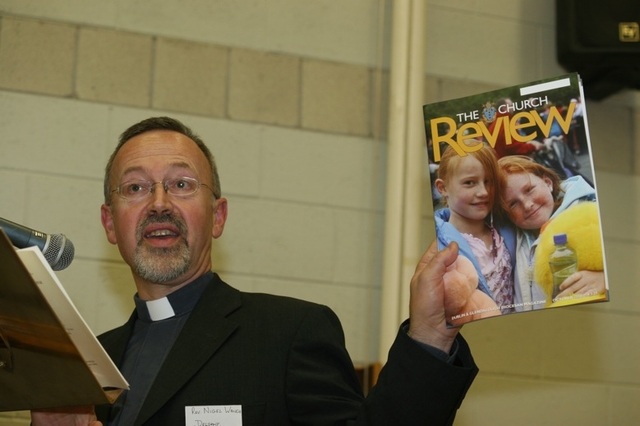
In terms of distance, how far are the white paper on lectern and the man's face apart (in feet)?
2.02

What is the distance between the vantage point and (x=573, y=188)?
1659mm

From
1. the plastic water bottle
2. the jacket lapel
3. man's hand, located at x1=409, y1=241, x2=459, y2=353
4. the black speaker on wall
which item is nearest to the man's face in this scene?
the jacket lapel

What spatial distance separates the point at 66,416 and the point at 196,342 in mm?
324

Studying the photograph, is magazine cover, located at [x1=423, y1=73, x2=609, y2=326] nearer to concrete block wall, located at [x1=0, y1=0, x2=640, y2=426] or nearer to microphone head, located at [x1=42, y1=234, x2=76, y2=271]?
microphone head, located at [x1=42, y1=234, x2=76, y2=271]

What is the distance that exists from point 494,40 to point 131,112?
1474 millimetres

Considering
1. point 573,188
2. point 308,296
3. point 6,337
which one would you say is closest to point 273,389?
point 6,337

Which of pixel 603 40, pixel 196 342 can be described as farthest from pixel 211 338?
pixel 603 40

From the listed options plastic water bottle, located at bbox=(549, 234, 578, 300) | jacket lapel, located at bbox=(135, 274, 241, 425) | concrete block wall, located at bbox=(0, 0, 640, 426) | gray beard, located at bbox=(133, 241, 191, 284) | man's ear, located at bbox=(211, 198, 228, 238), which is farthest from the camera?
concrete block wall, located at bbox=(0, 0, 640, 426)

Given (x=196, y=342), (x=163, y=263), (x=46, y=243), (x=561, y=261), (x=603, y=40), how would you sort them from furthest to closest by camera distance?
(x=603, y=40) < (x=163, y=263) < (x=196, y=342) < (x=46, y=243) < (x=561, y=261)

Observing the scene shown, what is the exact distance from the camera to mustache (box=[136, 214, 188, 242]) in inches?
95.7

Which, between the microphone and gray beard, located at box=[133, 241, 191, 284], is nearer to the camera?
the microphone

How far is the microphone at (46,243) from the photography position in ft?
5.84

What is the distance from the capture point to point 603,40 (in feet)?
11.7

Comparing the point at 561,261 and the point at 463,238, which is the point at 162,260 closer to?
the point at 463,238
